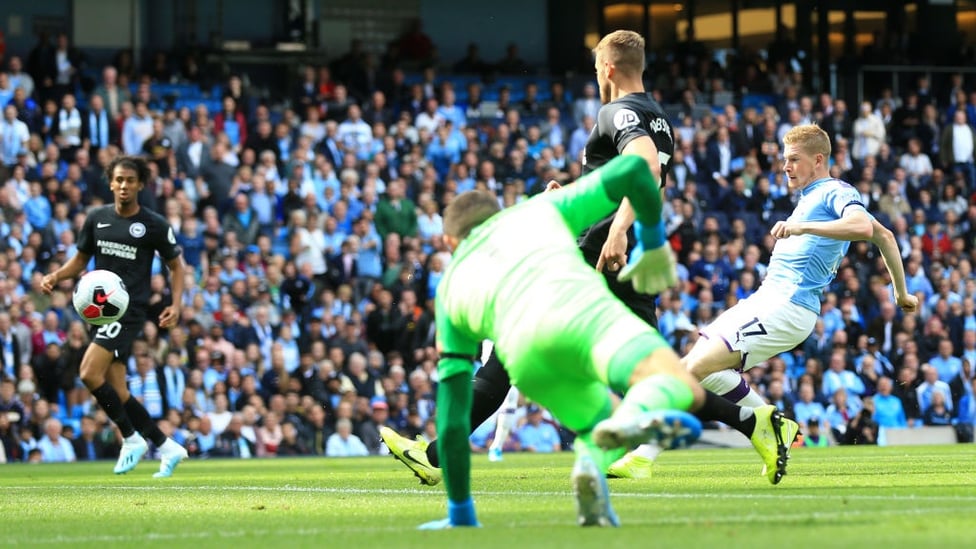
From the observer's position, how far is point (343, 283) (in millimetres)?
21984

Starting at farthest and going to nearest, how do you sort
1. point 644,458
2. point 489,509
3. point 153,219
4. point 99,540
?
point 153,219
point 644,458
point 489,509
point 99,540

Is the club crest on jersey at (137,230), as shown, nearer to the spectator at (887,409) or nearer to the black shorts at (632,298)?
the black shorts at (632,298)

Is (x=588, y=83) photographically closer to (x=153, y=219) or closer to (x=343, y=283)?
(x=343, y=283)

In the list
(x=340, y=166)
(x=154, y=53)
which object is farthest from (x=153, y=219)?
(x=154, y=53)

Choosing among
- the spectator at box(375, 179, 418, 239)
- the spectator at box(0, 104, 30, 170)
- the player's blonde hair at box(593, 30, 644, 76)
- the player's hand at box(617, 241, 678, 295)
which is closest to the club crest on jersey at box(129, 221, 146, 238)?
the player's blonde hair at box(593, 30, 644, 76)

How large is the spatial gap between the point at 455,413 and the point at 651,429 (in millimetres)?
1051

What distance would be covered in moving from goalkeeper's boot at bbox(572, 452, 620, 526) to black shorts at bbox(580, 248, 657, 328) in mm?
3004

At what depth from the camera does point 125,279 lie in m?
12.6

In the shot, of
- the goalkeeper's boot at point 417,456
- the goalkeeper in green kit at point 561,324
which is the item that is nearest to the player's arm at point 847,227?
the goalkeeper's boot at point 417,456

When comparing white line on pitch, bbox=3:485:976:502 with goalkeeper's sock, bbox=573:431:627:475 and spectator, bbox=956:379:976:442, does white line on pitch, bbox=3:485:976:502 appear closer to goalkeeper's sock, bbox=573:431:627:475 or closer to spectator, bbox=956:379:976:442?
goalkeeper's sock, bbox=573:431:627:475

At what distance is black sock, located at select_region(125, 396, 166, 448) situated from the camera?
12.4 m

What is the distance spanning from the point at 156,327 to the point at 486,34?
1327 centimetres

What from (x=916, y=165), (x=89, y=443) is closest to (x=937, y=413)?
(x=916, y=165)

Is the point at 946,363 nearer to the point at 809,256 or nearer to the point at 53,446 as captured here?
the point at 53,446
